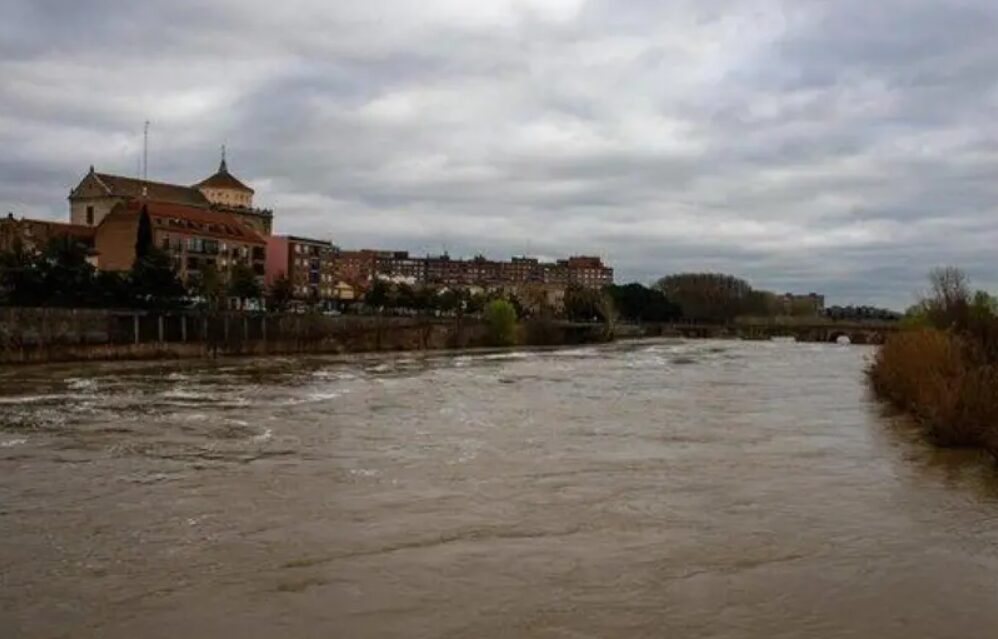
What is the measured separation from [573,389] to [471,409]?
10508mm

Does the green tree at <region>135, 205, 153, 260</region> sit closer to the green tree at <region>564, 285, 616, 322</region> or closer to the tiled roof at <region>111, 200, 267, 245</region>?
the tiled roof at <region>111, 200, 267, 245</region>

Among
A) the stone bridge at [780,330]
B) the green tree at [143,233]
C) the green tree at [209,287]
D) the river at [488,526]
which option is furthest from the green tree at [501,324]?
the river at [488,526]

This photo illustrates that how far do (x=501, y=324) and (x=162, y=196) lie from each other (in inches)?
1971

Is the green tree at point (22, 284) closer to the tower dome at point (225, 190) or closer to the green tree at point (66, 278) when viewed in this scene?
the green tree at point (66, 278)

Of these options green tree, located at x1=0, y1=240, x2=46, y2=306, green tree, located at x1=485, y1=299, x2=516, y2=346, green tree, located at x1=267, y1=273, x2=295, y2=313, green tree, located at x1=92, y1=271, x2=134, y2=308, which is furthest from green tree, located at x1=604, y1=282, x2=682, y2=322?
green tree, located at x1=0, y1=240, x2=46, y2=306

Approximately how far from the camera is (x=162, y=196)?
125562mm

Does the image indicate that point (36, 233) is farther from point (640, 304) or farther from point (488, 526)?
point (640, 304)

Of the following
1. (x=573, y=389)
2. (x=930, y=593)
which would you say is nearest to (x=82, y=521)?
(x=930, y=593)

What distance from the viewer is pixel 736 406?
112ft

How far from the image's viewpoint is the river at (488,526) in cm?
1021

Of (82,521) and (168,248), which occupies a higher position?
(168,248)

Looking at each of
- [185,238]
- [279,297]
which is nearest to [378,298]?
[279,297]

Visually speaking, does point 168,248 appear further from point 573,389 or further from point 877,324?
point 877,324

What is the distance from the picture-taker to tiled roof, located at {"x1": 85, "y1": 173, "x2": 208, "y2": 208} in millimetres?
118312
